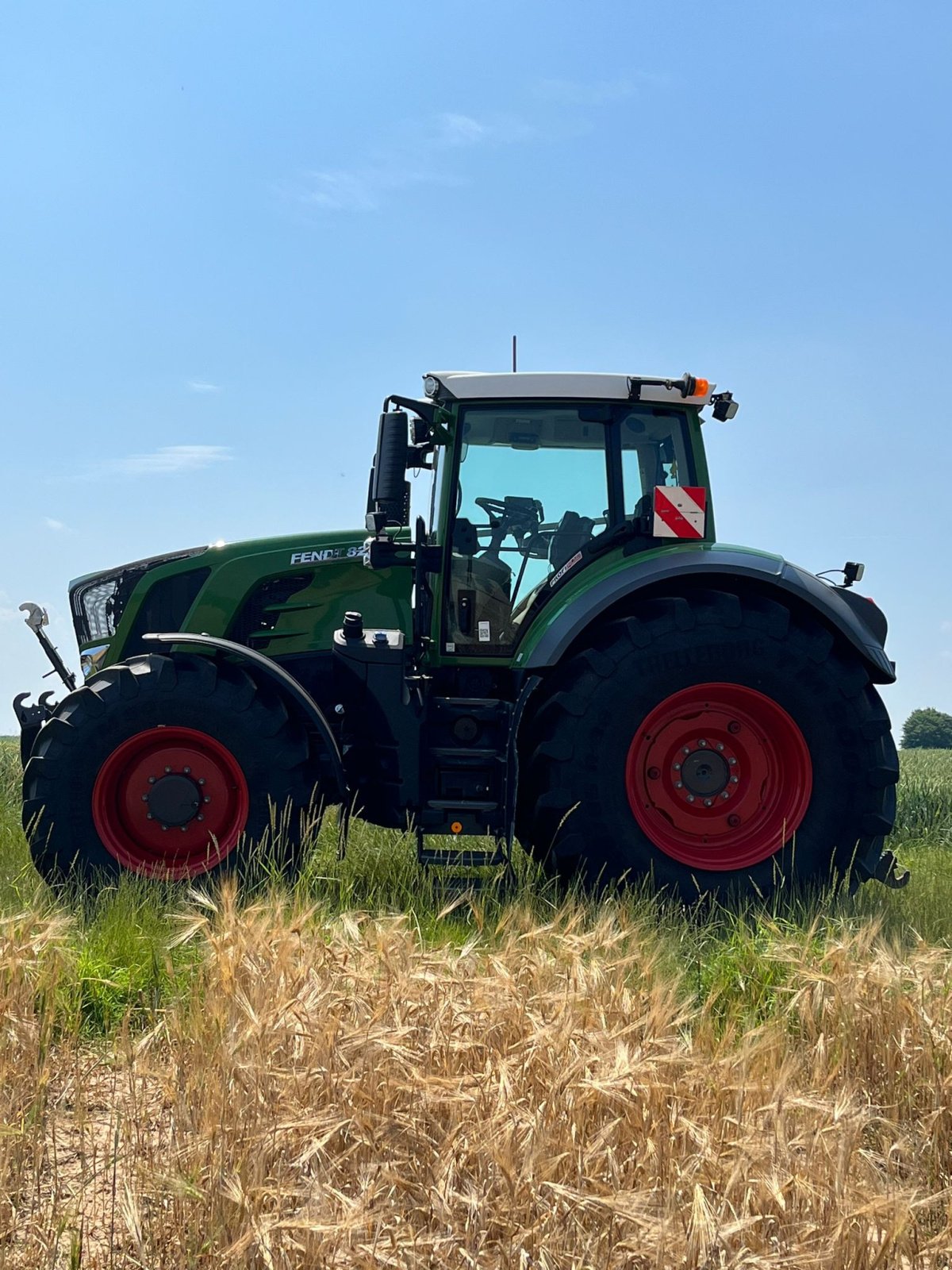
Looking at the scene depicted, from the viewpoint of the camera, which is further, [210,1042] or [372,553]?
[372,553]

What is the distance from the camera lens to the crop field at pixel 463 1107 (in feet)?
8.34

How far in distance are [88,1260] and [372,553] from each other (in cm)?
388

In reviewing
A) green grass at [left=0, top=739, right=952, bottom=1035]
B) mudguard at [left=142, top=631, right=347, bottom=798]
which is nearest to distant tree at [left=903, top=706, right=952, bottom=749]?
green grass at [left=0, top=739, right=952, bottom=1035]

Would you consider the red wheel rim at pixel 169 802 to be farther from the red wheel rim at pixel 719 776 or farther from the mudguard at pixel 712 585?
the red wheel rim at pixel 719 776

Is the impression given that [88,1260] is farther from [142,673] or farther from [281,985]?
[142,673]

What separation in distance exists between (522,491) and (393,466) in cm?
82

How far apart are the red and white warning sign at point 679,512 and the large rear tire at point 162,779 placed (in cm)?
219

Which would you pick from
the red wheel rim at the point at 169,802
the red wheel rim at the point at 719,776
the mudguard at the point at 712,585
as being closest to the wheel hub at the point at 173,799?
the red wheel rim at the point at 169,802

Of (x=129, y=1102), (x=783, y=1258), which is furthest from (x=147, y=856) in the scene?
(x=783, y=1258)

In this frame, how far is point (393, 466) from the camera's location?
19.0 ft

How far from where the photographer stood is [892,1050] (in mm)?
3715

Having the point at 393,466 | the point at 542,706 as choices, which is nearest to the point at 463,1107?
the point at 542,706

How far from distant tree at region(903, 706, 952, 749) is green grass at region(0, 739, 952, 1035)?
5014 cm

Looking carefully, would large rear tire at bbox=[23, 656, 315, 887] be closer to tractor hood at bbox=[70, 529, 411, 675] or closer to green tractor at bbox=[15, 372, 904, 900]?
green tractor at bbox=[15, 372, 904, 900]
